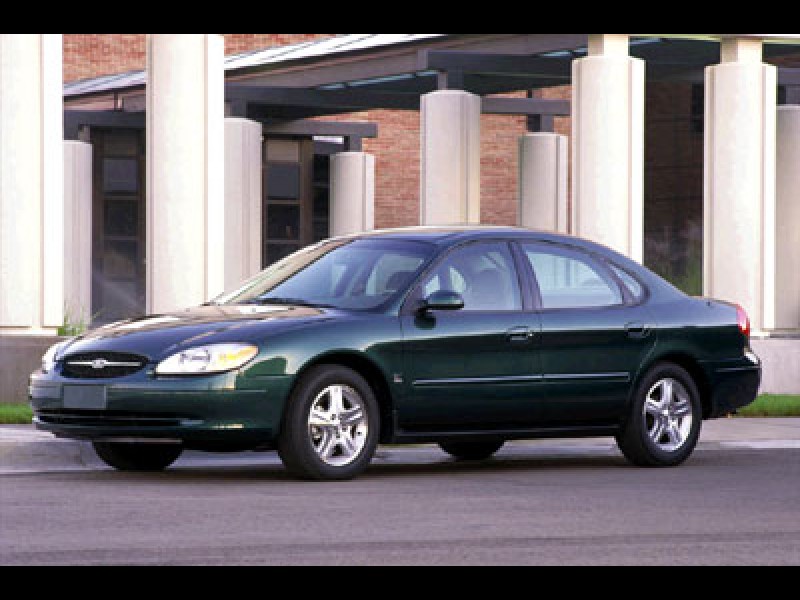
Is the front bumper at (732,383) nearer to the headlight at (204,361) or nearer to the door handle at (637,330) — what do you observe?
the door handle at (637,330)

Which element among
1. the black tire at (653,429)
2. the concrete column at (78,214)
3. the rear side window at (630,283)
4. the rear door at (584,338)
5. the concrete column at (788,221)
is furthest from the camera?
the concrete column at (78,214)

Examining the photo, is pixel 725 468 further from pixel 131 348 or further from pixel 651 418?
pixel 131 348

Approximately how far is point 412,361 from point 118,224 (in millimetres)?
24085

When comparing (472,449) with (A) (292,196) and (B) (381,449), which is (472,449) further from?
(A) (292,196)

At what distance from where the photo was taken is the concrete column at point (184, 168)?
18.8m

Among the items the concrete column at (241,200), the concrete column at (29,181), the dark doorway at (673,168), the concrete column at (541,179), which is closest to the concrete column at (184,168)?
the concrete column at (29,181)

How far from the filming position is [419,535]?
910cm

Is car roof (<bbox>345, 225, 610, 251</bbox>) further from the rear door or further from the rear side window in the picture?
the rear side window

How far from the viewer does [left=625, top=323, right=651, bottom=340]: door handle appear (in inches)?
515

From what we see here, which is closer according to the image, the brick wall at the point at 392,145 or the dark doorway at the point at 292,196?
the dark doorway at the point at 292,196

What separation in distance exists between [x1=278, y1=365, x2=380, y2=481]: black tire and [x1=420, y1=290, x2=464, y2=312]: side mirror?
0.66 metres

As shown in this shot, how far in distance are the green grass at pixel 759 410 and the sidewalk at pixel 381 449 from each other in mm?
300

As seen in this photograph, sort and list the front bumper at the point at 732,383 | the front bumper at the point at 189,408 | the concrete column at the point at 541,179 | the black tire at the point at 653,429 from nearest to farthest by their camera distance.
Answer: the front bumper at the point at 189,408
the black tire at the point at 653,429
the front bumper at the point at 732,383
the concrete column at the point at 541,179
